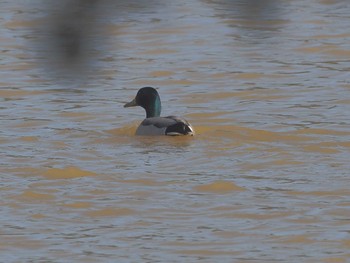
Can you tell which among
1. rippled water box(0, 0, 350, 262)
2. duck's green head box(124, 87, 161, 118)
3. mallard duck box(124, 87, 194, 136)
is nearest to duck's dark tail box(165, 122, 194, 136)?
A: mallard duck box(124, 87, 194, 136)

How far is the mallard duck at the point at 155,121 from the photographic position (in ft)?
39.9

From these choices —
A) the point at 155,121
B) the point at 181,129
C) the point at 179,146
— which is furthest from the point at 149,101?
the point at 179,146

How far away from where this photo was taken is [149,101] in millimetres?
13477

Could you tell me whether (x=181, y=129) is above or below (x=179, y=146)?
above

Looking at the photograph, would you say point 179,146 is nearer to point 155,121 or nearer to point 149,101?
point 155,121

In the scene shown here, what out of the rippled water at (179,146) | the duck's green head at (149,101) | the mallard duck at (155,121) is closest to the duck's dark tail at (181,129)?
the mallard duck at (155,121)

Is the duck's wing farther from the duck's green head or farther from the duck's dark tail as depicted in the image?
the duck's green head

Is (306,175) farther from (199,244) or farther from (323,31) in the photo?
(323,31)

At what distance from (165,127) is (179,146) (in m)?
0.66

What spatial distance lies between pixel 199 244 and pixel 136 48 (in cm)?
1053

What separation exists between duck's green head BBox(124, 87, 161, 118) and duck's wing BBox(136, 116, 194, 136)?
0.71 metres

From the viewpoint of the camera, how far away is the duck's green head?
44.1 feet

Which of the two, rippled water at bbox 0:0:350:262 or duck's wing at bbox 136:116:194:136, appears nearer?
rippled water at bbox 0:0:350:262

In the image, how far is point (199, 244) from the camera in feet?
24.9
